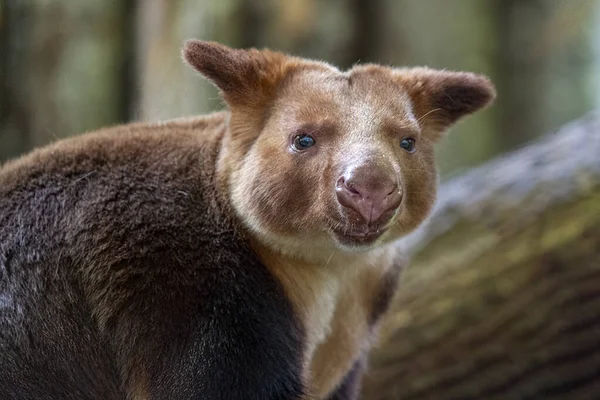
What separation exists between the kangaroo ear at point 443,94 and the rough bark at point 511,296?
3.29ft

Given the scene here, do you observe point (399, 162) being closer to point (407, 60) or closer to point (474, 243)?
point (474, 243)

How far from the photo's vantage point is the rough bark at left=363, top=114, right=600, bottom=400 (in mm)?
4559

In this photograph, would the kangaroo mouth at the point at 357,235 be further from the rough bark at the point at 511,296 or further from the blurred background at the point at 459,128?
the rough bark at the point at 511,296

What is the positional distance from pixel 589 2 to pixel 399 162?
624 cm

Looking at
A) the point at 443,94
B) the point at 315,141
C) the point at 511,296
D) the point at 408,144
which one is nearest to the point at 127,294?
the point at 315,141

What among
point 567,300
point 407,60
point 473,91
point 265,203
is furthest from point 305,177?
point 407,60

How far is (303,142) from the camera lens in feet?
10.4

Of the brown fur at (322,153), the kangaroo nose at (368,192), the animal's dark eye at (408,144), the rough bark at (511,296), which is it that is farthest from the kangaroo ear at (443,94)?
the rough bark at (511,296)

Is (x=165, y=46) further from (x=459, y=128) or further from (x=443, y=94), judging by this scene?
(x=443, y=94)

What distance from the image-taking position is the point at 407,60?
772 cm

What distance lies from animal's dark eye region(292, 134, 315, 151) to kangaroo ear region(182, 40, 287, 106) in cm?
29

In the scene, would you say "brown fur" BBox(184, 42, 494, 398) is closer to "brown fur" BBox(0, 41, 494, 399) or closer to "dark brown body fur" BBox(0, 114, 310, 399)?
"brown fur" BBox(0, 41, 494, 399)

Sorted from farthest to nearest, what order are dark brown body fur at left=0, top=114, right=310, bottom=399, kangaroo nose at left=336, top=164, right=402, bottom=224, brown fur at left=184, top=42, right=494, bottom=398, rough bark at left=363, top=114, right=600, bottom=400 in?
rough bark at left=363, top=114, right=600, bottom=400 < brown fur at left=184, top=42, right=494, bottom=398 < dark brown body fur at left=0, top=114, right=310, bottom=399 < kangaroo nose at left=336, top=164, right=402, bottom=224

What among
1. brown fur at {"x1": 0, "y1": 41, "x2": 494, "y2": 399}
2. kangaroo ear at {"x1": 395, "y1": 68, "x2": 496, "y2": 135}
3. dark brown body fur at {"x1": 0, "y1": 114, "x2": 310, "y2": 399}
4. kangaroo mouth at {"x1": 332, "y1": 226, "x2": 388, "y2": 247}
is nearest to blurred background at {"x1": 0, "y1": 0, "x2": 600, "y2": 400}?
kangaroo ear at {"x1": 395, "y1": 68, "x2": 496, "y2": 135}
